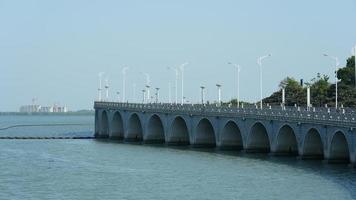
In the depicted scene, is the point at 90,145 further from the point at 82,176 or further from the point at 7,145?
the point at 82,176

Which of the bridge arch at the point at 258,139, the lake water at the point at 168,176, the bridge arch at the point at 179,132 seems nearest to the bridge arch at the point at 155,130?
the bridge arch at the point at 179,132

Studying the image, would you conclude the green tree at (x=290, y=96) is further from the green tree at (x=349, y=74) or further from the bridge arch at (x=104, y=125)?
the bridge arch at (x=104, y=125)

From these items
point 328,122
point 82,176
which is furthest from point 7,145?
point 328,122

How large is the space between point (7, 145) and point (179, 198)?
71.9 m

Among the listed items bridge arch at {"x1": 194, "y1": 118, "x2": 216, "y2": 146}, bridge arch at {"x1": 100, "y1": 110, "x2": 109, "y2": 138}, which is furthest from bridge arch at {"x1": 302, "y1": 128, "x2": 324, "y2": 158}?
bridge arch at {"x1": 100, "y1": 110, "x2": 109, "y2": 138}

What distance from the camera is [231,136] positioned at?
11606cm

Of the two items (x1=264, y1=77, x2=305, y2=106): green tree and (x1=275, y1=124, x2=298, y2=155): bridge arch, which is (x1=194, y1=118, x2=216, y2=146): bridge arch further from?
(x1=264, y1=77, x2=305, y2=106): green tree

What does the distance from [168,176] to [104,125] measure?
306 ft

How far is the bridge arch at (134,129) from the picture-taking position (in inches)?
6063

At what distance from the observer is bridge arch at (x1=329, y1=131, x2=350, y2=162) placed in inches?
3339

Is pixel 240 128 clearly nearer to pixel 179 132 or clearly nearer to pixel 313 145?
pixel 313 145

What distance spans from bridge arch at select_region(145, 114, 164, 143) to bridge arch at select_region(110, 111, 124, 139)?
17605 millimetres

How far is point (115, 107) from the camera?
164m

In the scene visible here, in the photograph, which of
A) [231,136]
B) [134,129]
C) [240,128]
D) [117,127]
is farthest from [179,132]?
[117,127]
